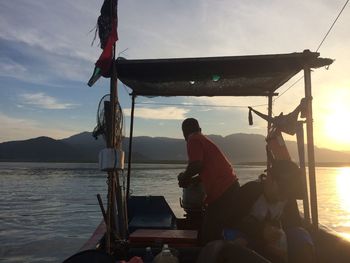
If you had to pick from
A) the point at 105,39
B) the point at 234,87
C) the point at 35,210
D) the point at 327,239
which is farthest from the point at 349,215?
the point at 105,39

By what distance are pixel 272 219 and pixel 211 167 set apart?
984mm

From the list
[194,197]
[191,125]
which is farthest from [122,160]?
[194,197]

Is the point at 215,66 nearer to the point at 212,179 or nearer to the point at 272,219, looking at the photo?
the point at 212,179

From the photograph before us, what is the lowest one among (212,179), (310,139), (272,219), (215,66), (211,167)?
(272,219)

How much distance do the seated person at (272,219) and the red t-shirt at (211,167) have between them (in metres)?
0.35

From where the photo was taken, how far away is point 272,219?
4.64 metres

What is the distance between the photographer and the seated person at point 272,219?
4.59 meters

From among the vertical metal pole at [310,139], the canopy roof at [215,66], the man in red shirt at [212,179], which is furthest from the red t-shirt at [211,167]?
the vertical metal pole at [310,139]

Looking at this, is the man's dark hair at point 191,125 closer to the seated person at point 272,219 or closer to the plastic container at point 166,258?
the seated person at point 272,219

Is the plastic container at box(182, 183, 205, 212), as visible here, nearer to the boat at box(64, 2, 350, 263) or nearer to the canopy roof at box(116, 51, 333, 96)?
the boat at box(64, 2, 350, 263)

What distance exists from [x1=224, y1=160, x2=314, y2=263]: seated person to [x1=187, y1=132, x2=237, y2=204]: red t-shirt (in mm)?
354

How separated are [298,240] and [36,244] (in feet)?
36.8

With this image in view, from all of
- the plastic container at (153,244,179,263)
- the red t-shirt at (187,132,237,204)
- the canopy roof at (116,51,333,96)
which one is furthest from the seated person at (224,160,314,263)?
the canopy roof at (116,51,333,96)

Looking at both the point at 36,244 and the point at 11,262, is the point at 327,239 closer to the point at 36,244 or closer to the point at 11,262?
the point at 11,262
